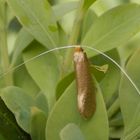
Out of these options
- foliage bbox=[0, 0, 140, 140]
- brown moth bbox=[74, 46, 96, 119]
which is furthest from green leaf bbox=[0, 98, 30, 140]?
brown moth bbox=[74, 46, 96, 119]

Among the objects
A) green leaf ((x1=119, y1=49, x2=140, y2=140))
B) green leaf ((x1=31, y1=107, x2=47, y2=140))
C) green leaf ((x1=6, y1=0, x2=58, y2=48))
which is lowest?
green leaf ((x1=119, y1=49, x2=140, y2=140))

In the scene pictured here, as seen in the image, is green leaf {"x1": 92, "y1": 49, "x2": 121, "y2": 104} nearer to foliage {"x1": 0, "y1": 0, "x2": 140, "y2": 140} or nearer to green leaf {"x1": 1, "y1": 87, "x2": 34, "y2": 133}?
foliage {"x1": 0, "y1": 0, "x2": 140, "y2": 140}

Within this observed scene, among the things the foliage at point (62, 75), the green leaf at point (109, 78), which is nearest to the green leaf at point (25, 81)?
the foliage at point (62, 75)

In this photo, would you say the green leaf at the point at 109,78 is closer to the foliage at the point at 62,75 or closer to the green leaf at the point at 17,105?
the foliage at the point at 62,75

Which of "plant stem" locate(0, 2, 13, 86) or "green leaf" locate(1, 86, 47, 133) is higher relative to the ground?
"plant stem" locate(0, 2, 13, 86)

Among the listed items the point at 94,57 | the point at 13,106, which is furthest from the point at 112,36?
the point at 13,106

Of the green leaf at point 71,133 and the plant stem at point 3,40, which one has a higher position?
the plant stem at point 3,40
